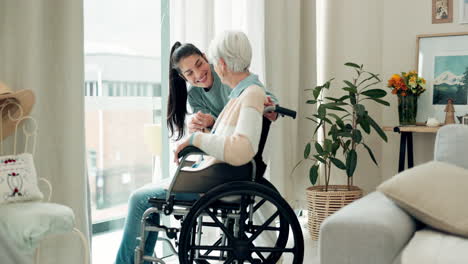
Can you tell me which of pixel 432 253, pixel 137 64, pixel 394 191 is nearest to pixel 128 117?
pixel 137 64

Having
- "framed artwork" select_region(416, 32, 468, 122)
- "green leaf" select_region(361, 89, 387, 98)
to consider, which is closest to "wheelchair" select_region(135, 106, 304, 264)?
"green leaf" select_region(361, 89, 387, 98)

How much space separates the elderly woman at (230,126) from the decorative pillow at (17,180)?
53 cm

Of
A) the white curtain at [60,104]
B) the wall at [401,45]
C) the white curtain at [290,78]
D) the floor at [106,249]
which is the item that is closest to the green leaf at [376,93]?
the wall at [401,45]

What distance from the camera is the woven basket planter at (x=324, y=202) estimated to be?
372 centimetres

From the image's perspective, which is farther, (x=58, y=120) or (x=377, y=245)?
(x=58, y=120)

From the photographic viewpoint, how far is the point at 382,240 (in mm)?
1809

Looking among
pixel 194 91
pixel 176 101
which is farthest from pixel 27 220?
pixel 194 91

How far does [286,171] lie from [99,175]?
1523 mm

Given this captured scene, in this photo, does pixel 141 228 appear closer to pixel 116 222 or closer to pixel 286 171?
pixel 116 222

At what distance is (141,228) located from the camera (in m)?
2.29

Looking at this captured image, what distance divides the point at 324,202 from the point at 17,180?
7.39 feet

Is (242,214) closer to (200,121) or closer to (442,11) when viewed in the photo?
(200,121)

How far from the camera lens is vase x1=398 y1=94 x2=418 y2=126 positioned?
3.81 meters

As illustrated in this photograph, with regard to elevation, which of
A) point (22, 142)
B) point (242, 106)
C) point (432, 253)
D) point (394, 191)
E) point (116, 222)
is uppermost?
point (242, 106)
